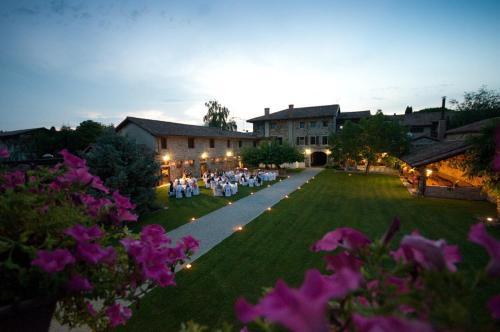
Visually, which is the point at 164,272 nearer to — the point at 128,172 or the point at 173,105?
the point at 128,172

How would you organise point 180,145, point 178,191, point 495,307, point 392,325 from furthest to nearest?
1. point 180,145
2. point 178,191
3. point 495,307
4. point 392,325

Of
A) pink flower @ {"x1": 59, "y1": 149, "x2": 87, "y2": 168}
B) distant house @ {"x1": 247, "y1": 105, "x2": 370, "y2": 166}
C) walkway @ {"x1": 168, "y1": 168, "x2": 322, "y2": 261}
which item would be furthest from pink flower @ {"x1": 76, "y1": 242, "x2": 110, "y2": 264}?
distant house @ {"x1": 247, "y1": 105, "x2": 370, "y2": 166}

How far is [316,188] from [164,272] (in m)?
20.3

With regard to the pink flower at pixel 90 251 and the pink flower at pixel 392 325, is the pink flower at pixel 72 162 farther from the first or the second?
the pink flower at pixel 392 325

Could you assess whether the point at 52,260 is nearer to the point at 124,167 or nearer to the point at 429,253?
the point at 429,253

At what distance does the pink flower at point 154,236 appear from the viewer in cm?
159

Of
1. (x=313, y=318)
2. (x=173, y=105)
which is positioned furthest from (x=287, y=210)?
(x=173, y=105)

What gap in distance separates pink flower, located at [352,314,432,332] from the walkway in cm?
826

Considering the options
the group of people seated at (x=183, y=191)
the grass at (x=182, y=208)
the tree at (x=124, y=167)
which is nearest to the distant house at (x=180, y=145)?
the group of people seated at (x=183, y=191)

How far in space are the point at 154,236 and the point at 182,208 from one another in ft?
45.1

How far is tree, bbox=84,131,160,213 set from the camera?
1130cm

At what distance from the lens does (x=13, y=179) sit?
1671 millimetres

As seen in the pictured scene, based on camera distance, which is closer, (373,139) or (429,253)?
(429,253)

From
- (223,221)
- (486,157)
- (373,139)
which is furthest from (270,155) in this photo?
(486,157)
